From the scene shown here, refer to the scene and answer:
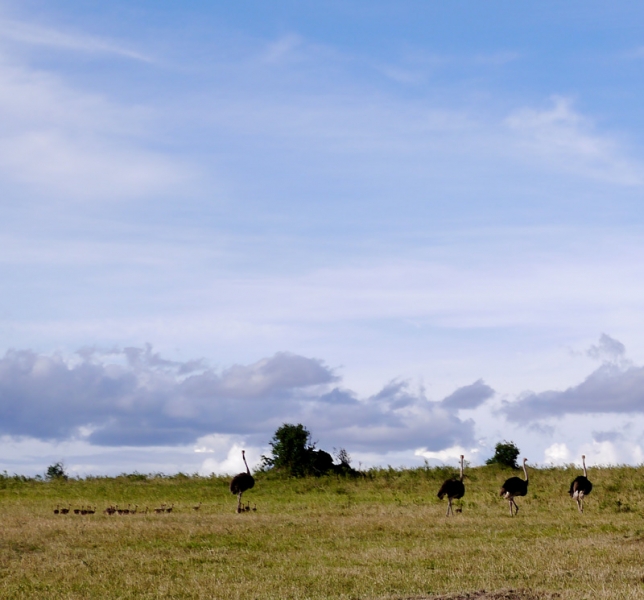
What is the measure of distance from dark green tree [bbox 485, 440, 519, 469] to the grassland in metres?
9.66

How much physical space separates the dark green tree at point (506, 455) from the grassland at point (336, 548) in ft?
31.7

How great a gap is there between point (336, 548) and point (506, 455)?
2805 cm

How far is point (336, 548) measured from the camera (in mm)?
19891

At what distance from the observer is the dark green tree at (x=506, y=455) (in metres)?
46.0

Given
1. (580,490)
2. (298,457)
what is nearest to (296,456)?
(298,457)

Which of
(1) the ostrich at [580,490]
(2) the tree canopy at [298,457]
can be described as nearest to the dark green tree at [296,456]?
(2) the tree canopy at [298,457]

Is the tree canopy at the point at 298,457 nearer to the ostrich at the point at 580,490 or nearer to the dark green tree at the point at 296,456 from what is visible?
the dark green tree at the point at 296,456

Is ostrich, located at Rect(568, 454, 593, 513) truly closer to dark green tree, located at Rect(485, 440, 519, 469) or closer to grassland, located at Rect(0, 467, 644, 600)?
grassland, located at Rect(0, 467, 644, 600)

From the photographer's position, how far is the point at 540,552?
1845 centimetres

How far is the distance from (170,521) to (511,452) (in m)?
25.4

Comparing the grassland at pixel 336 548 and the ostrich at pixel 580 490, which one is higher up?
the ostrich at pixel 580 490

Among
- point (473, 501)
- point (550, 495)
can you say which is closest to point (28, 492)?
point (473, 501)

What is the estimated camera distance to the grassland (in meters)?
15.1

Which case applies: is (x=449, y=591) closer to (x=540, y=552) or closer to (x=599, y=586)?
(x=599, y=586)
